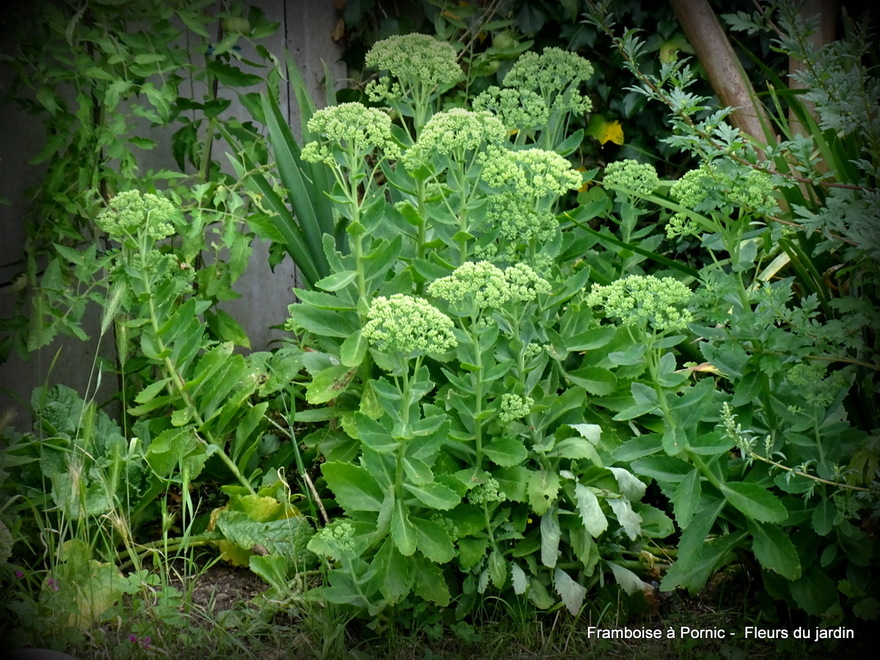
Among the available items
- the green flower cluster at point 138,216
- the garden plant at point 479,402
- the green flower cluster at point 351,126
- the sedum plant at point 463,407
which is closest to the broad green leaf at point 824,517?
the garden plant at point 479,402

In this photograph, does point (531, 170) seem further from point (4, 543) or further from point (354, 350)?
point (4, 543)

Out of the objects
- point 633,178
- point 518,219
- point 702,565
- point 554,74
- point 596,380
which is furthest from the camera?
point 554,74

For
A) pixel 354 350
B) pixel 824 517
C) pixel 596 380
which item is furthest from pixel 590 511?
pixel 354 350

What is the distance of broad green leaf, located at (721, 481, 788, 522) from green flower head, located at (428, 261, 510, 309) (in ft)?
2.52

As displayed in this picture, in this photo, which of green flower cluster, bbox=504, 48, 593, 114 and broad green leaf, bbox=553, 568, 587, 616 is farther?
green flower cluster, bbox=504, 48, 593, 114

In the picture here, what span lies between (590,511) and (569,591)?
9.5 inches

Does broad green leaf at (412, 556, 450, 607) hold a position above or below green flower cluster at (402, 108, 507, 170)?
below

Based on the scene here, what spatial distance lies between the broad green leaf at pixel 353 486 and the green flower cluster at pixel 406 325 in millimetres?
400

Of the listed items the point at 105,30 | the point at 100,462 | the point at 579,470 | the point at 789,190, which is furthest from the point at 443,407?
the point at 105,30

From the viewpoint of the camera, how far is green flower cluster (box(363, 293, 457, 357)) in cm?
212

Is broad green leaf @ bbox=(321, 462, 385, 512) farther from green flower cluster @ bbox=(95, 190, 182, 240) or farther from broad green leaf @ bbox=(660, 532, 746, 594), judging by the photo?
green flower cluster @ bbox=(95, 190, 182, 240)

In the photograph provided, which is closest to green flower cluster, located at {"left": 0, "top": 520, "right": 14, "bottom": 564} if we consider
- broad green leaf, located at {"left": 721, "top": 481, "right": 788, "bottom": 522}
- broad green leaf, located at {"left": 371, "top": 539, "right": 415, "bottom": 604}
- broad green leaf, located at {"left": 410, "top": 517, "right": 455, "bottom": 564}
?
broad green leaf, located at {"left": 371, "top": 539, "right": 415, "bottom": 604}

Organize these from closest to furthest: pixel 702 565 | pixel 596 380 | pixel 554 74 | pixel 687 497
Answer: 1. pixel 687 497
2. pixel 702 565
3. pixel 596 380
4. pixel 554 74

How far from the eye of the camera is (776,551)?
2.28 meters
